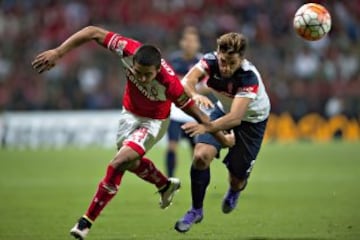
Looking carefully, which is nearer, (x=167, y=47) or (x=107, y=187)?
(x=107, y=187)

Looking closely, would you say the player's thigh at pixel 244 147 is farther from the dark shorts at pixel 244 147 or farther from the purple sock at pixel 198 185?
the purple sock at pixel 198 185

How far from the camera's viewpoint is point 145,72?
781cm

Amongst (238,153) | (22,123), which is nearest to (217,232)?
(238,153)

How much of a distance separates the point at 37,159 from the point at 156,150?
145 inches

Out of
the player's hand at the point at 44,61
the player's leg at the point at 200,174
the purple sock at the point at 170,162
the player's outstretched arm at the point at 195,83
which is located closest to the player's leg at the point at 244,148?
the player's leg at the point at 200,174

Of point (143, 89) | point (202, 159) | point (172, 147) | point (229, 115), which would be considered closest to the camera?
point (229, 115)

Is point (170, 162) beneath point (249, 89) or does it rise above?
beneath

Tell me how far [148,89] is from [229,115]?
0.85 metres

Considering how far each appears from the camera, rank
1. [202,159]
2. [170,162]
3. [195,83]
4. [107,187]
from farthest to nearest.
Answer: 1. [170,162]
2. [195,83]
3. [202,159]
4. [107,187]

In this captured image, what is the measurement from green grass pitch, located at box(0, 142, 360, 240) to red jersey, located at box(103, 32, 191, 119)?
1.28 m

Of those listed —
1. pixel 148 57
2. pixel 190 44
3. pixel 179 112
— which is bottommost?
pixel 179 112

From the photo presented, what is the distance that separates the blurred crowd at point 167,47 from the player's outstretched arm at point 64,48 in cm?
1528

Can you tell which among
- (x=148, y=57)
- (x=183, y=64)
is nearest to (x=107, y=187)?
(x=148, y=57)

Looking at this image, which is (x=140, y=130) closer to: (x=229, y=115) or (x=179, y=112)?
(x=229, y=115)
